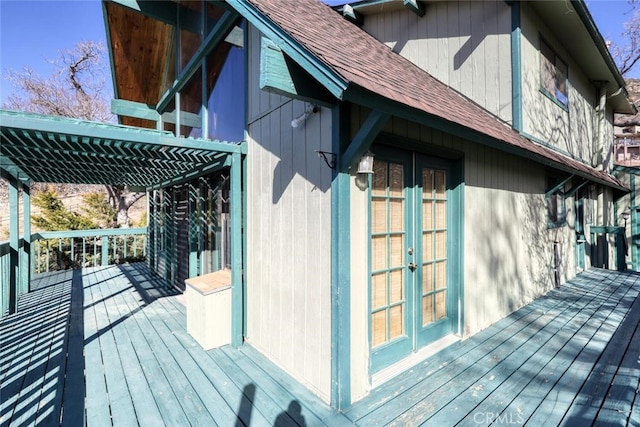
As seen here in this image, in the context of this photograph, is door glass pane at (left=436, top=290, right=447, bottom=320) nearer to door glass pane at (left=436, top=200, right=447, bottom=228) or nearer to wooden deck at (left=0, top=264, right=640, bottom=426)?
wooden deck at (left=0, top=264, right=640, bottom=426)

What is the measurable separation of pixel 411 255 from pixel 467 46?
12.6 feet

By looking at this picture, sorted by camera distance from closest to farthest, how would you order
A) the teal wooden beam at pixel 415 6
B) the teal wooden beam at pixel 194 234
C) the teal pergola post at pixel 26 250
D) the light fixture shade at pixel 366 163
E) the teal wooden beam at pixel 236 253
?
the light fixture shade at pixel 366 163 → the teal wooden beam at pixel 236 253 → the teal wooden beam at pixel 194 234 → the teal wooden beam at pixel 415 6 → the teal pergola post at pixel 26 250

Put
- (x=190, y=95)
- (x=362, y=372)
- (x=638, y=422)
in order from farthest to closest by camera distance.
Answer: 1. (x=190, y=95)
2. (x=362, y=372)
3. (x=638, y=422)

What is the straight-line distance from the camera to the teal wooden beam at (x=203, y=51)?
12.7ft

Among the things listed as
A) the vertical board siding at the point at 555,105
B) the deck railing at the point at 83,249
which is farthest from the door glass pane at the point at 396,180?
the deck railing at the point at 83,249

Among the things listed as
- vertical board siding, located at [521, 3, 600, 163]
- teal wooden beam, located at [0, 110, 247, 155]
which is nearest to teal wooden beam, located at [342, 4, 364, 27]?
vertical board siding, located at [521, 3, 600, 163]

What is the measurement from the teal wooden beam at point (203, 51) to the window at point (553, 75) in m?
4.88

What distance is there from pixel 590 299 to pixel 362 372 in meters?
4.54

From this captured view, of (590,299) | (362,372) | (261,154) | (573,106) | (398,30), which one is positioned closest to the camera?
(362,372)

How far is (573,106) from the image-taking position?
6434mm

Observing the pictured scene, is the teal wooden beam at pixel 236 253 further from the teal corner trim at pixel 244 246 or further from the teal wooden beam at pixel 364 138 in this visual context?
the teal wooden beam at pixel 364 138

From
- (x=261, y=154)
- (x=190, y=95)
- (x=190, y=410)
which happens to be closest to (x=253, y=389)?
(x=190, y=410)

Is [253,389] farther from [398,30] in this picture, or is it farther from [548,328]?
[398,30]

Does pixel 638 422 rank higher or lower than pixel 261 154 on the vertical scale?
lower
